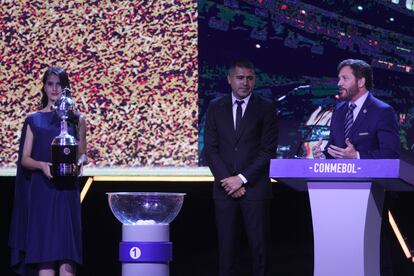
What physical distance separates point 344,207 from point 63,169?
1.73 metres

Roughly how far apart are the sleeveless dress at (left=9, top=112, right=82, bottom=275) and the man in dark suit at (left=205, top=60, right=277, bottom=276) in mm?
858

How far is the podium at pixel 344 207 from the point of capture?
3.52 meters

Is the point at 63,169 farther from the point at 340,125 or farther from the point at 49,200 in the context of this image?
the point at 340,125

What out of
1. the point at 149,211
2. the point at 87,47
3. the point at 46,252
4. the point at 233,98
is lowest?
the point at 46,252

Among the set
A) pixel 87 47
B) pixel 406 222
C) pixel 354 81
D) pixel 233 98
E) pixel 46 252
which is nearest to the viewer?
pixel 354 81

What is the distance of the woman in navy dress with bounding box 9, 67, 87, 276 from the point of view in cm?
472

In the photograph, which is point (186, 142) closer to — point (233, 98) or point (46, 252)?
point (233, 98)

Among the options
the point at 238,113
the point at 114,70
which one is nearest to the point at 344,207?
the point at 238,113

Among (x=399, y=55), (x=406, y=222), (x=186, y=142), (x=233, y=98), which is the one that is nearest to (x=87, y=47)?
(x=186, y=142)

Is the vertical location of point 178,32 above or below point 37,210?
above

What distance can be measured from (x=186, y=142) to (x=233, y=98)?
82cm

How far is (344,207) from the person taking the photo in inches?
142

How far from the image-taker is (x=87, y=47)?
5.94 metres

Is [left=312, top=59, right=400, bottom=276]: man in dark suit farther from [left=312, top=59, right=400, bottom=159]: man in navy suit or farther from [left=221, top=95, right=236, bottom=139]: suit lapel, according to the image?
[left=221, top=95, right=236, bottom=139]: suit lapel
